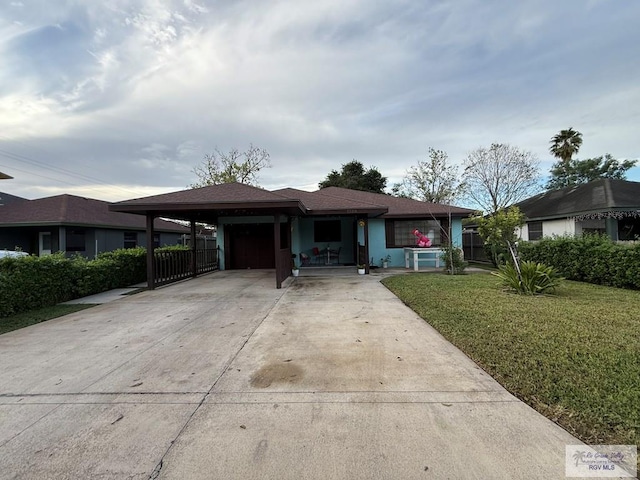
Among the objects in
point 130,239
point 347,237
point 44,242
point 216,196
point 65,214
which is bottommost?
point 347,237

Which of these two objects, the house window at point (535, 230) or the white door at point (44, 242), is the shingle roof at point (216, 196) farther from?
the house window at point (535, 230)

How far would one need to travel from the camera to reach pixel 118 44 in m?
9.09

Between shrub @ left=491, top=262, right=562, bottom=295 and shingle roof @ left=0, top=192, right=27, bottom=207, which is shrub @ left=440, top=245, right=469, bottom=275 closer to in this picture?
shrub @ left=491, top=262, right=562, bottom=295

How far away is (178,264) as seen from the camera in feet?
39.3

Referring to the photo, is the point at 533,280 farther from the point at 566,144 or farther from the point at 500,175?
the point at 566,144

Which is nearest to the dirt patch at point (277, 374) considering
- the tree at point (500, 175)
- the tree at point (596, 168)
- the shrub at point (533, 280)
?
the shrub at point (533, 280)

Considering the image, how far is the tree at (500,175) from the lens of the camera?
20625 mm

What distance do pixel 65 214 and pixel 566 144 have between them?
3402 cm

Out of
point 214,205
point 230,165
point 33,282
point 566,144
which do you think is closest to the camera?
point 33,282

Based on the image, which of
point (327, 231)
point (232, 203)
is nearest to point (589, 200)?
point (327, 231)

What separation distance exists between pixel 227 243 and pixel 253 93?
6724 mm

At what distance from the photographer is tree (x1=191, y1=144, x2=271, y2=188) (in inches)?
1110

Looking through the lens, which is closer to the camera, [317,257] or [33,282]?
[33,282]

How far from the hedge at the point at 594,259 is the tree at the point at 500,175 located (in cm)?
993
